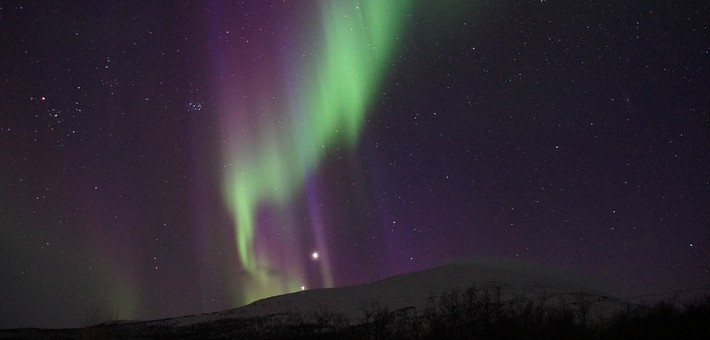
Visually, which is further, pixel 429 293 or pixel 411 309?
pixel 429 293

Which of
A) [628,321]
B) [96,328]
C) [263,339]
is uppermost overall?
[96,328]

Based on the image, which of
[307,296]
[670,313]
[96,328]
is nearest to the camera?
[670,313]

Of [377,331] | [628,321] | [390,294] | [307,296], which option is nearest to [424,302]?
[390,294]

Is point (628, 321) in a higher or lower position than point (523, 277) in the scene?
lower

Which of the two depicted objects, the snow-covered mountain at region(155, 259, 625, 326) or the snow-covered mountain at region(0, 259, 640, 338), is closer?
the snow-covered mountain at region(0, 259, 640, 338)

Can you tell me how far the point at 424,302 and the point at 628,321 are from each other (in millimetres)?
50631

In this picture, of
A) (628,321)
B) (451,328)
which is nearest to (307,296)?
(451,328)

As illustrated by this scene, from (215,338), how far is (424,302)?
51413mm

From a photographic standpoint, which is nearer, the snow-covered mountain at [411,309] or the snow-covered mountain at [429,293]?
the snow-covered mountain at [411,309]

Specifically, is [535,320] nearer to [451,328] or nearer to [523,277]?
[451,328]

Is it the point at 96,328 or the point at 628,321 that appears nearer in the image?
the point at 628,321

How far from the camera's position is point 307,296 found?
338ft

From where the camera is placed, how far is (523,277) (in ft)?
354

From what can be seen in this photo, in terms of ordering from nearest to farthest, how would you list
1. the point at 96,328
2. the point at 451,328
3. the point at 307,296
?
the point at 451,328
the point at 96,328
the point at 307,296
